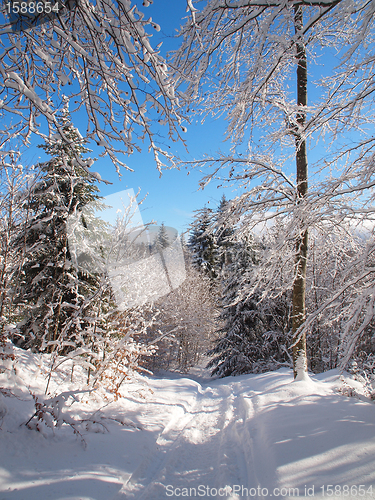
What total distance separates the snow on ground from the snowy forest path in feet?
0.04

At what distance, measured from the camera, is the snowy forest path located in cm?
254

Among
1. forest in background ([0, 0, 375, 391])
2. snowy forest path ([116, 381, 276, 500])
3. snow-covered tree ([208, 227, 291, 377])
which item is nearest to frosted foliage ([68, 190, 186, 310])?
forest in background ([0, 0, 375, 391])

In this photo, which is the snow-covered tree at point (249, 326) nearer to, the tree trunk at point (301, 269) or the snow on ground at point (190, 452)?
the tree trunk at point (301, 269)

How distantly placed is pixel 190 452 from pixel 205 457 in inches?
9.1

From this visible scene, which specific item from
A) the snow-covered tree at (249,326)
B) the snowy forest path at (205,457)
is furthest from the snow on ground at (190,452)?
the snow-covered tree at (249,326)

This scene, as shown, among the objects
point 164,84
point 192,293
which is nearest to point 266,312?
point 192,293

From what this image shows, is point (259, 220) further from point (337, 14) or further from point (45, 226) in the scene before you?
point (45, 226)

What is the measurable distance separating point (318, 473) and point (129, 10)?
452 cm

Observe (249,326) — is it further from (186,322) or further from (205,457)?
(205,457)

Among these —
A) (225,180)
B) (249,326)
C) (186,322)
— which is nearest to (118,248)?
(225,180)

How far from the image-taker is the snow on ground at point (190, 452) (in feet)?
7.43

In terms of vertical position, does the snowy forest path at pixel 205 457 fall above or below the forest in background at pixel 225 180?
below

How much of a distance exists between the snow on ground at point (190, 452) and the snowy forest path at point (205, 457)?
0.04 feet

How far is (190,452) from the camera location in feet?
11.0
